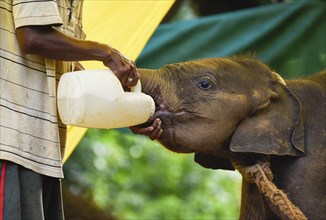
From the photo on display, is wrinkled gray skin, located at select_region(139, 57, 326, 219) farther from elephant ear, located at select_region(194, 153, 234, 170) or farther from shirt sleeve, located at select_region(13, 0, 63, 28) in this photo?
shirt sleeve, located at select_region(13, 0, 63, 28)

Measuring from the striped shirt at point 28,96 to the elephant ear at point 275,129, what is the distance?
3.07 ft

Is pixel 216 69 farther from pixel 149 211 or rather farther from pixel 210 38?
pixel 149 211

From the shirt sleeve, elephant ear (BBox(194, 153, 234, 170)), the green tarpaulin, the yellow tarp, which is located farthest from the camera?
the green tarpaulin

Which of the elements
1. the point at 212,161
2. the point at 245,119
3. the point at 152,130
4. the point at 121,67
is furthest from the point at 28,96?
the point at 212,161

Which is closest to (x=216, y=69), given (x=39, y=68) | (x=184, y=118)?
(x=184, y=118)

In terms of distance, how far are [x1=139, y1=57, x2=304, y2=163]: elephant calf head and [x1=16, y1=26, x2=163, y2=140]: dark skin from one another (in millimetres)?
482

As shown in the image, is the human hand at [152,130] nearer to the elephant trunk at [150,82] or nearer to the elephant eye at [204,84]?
the elephant trunk at [150,82]

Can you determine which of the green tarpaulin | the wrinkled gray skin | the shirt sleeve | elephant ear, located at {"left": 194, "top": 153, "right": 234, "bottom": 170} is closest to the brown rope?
the wrinkled gray skin

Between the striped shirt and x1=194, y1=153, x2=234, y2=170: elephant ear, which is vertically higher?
the striped shirt

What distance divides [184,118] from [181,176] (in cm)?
777

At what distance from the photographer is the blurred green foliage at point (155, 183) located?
10.7m

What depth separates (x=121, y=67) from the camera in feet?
12.0

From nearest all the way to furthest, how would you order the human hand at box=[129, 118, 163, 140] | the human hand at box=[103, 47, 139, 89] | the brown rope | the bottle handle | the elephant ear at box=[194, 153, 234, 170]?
1. the human hand at box=[103, 47, 139, 89]
2. the bottle handle
3. the human hand at box=[129, 118, 163, 140]
4. the brown rope
5. the elephant ear at box=[194, 153, 234, 170]

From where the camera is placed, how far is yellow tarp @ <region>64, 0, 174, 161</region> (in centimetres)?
518
